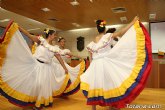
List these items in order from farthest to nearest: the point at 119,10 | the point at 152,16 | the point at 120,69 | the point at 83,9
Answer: the point at 152,16, the point at 119,10, the point at 83,9, the point at 120,69

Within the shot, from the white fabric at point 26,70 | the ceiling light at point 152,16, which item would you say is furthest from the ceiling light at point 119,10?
the white fabric at point 26,70

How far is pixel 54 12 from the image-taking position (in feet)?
24.6

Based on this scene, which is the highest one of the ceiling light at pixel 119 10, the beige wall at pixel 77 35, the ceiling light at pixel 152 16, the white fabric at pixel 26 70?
the ceiling light at pixel 119 10

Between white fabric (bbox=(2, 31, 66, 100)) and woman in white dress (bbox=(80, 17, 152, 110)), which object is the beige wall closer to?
white fabric (bbox=(2, 31, 66, 100))

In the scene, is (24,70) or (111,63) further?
(24,70)

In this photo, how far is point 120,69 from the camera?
8.70ft

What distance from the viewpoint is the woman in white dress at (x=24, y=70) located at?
2.92m

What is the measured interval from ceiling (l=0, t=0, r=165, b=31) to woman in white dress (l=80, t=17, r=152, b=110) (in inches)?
142

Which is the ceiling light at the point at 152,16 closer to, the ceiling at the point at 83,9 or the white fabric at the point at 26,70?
the ceiling at the point at 83,9

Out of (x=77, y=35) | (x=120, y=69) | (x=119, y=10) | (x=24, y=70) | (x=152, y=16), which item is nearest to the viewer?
(x=120, y=69)

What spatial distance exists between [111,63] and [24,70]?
1356 millimetres

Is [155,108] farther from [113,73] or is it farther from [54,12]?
[54,12]

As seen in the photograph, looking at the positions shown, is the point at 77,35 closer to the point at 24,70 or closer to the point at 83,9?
the point at 83,9

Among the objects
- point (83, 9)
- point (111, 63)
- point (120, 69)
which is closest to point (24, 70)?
point (111, 63)
